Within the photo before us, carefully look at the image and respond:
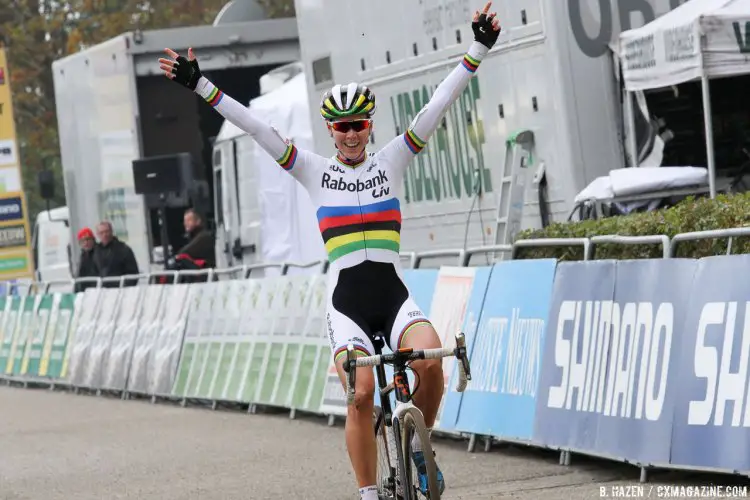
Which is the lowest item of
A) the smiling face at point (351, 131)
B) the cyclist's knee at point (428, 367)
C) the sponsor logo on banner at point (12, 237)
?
the cyclist's knee at point (428, 367)

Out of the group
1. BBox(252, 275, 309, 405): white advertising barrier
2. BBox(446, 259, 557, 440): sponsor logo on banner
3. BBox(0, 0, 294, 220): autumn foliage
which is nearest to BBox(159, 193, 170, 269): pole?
BBox(252, 275, 309, 405): white advertising barrier

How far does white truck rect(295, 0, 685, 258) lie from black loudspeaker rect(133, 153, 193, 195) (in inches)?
187

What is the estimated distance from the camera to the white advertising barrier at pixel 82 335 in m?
20.5

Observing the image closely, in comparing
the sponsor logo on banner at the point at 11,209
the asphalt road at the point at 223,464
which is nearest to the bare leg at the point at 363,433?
the asphalt road at the point at 223,464

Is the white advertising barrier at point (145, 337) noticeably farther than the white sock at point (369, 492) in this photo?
Yes

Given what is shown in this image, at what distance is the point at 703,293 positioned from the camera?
9.22 metres

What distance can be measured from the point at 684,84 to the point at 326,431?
4.82 meters

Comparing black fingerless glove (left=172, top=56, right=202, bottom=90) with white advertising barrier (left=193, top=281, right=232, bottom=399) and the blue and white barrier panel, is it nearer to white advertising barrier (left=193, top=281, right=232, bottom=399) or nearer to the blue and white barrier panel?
the blue and white barrier panel

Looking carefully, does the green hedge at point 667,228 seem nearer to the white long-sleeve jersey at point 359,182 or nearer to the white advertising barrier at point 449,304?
the white advertising barrier at point 449,304

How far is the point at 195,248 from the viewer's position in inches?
925

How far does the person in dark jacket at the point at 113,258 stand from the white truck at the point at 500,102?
5081 millimetres

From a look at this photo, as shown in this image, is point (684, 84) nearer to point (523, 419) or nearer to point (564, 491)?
point (523, 419)

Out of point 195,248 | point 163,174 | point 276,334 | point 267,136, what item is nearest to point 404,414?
point 267,136

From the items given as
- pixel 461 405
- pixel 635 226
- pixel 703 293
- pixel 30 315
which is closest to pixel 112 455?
pixel 461 405
